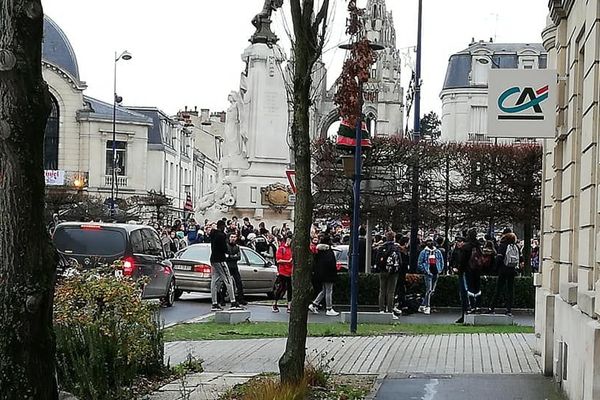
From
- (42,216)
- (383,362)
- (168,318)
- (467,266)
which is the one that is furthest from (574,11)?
(168,318)

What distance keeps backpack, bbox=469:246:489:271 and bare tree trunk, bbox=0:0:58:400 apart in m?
15.2

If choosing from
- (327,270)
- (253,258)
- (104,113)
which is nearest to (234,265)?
(327,270)

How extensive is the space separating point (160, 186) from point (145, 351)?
2885 inches

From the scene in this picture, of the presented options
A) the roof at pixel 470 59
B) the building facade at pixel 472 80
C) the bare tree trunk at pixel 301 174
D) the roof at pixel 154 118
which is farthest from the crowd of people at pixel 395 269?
the roof at pixel 470 59

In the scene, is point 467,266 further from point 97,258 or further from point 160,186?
point 160,186

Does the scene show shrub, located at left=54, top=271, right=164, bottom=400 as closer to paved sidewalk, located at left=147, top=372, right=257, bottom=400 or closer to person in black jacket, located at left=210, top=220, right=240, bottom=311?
paved sidewalk, located at left=147, top=372, right=257, bottom=400

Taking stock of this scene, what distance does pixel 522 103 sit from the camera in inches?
484

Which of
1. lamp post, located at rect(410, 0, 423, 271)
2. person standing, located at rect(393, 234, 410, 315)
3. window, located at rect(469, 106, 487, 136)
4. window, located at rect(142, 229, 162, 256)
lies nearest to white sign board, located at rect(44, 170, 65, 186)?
window, located at rect(469, 106, 487, 136)

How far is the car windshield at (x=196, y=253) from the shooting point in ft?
85.8

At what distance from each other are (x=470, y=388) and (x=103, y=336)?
3.98 meters

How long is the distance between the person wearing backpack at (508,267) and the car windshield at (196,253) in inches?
297

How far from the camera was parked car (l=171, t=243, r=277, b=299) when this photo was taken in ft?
85.0

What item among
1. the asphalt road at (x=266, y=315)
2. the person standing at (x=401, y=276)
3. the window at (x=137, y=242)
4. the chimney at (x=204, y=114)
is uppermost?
the chimney at (x=204, y=114)

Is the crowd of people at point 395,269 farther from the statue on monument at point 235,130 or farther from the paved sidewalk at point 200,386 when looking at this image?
the statue on monument at point 235,130
